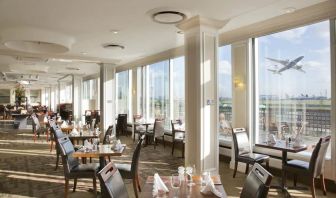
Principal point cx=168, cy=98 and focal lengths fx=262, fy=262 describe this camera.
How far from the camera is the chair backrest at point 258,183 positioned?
5.57ft

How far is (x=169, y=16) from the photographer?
4254mm


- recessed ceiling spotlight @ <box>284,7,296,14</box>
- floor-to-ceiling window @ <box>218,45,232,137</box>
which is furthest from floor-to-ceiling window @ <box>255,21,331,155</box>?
floor-to-ceiling window @ <box>218,45,232,137</box>

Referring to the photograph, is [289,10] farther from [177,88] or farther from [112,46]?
[177,88]

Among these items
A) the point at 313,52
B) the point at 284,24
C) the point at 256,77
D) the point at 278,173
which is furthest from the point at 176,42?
the point at 278,173

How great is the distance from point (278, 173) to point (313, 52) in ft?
7.40

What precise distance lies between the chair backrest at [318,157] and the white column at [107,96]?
6.82 meters

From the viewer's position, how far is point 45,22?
4.80 m

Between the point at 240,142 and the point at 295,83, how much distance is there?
150 centimetres

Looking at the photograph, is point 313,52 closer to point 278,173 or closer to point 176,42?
point 278,173

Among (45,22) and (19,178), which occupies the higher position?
(45,22)

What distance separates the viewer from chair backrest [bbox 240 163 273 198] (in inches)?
66.8

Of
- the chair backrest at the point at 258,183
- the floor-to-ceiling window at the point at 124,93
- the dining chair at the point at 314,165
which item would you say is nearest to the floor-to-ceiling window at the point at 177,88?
the floor-to-ceiling window at the point at 124,93

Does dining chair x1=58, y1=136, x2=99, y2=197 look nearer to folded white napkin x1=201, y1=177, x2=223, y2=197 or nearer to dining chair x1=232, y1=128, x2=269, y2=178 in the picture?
folded white napkin x1=201, y1=177, x2=223, y2=197

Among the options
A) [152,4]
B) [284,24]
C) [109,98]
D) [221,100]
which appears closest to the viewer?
[152,4]
